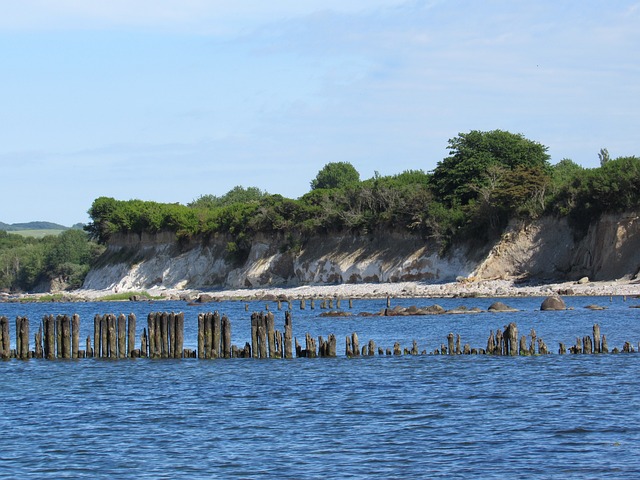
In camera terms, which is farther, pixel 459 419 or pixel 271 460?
pixel 459 419

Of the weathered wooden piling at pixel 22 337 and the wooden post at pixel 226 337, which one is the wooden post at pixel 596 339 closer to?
the wooden post at pixel 226 337

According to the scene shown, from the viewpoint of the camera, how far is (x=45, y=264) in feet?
509

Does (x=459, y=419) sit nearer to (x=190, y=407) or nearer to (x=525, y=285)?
(x=190, y=407)

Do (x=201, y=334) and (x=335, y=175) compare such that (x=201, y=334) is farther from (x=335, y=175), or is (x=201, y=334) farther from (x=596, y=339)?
(x=335, y=175)

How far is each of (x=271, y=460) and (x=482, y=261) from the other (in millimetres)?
62956

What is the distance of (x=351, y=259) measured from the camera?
3765 inches

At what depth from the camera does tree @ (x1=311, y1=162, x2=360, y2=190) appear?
164 metres

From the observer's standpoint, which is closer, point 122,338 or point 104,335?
point 104,335

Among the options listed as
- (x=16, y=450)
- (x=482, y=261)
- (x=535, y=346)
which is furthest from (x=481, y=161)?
(x=16, y=450)

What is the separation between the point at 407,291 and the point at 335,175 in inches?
3226

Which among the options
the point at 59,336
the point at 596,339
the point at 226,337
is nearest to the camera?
the point at 596,339

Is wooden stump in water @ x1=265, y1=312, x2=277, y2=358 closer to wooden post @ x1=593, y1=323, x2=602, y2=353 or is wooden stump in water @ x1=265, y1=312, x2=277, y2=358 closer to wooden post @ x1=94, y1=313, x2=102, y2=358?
wooden post @ x1=94, y1=313, x2=102, y2=358

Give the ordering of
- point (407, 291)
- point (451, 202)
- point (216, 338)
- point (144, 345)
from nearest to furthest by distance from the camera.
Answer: point (216, 338)
point (144, 345)
point (407, 291)
point (451, 202)

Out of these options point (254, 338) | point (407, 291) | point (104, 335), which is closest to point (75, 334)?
point (104, 335)
